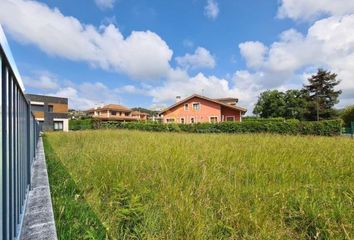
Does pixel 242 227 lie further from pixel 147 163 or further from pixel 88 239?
pixel 147 163

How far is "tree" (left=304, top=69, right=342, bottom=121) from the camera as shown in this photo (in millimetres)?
45750

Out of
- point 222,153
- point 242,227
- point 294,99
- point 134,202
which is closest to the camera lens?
point 242,227

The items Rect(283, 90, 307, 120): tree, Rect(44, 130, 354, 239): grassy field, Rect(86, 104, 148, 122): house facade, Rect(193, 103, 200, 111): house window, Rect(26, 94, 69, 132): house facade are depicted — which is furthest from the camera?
Rect(86, 104, 148, 122): house facade

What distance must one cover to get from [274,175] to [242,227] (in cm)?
208

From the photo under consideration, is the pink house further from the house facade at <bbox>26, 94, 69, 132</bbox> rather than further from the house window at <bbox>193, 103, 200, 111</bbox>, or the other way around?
the house facade at <bbox>26, 94, 69, 132</bbox>

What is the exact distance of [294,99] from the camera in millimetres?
51125

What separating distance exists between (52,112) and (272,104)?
4721 centimetres

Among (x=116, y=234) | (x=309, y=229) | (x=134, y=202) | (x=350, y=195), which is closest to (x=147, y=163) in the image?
(x=134, y=202)

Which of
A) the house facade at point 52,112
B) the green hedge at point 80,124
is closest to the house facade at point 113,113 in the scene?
the house facade at point 52,112

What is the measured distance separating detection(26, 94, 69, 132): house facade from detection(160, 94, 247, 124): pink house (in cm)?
2229

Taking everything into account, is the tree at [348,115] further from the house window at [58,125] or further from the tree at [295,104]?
the house window at [58,125]

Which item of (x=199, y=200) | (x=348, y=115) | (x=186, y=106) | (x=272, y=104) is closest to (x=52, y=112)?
(x=186, y=106)

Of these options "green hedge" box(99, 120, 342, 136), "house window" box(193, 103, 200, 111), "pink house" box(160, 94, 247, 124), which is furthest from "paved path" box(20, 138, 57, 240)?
"house window" box(193, 103, 200, 111)

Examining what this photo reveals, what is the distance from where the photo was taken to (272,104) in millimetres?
54406
